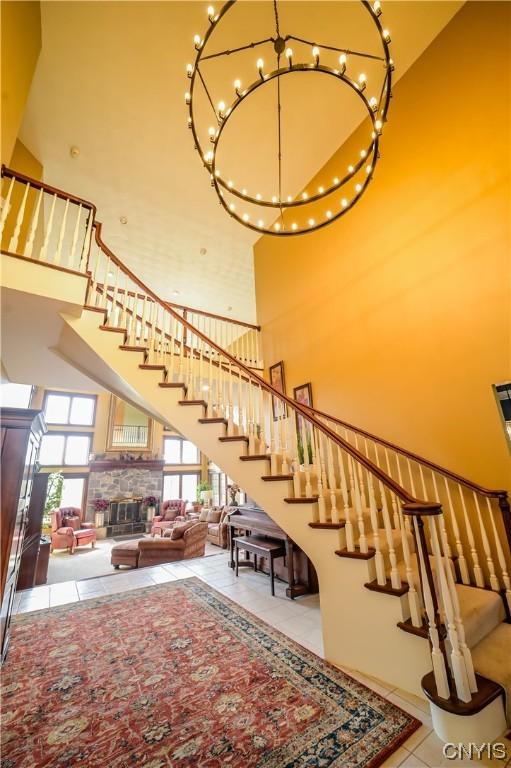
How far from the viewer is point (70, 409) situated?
9.95 m

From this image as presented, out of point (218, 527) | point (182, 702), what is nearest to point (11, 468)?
point (182, 702)

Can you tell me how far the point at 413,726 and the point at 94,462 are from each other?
10.1 meters

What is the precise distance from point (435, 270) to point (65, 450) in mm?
10560

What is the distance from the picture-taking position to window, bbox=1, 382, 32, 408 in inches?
209

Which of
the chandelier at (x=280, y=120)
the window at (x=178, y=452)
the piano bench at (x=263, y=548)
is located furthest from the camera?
the window at (x=178, y=452)

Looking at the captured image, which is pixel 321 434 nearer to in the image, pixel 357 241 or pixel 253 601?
pixel 253 601

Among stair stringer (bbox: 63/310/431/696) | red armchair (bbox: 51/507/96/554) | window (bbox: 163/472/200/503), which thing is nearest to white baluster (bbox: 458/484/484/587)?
stair stringer (bbox: 63/310/431/696)

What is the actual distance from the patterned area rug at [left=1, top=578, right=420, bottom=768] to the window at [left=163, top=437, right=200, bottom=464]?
8.65 meters

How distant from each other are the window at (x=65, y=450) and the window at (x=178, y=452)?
2623mm

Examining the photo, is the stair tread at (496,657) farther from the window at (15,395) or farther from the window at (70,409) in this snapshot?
the window at (70,409)

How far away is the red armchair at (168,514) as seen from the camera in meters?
8.86

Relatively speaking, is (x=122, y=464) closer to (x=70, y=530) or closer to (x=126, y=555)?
(x=70, y=530)

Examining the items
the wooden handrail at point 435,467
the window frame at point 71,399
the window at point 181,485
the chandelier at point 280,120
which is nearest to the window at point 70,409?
the window frame at point 71,399

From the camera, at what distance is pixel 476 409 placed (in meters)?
2.74
